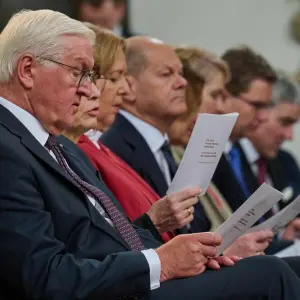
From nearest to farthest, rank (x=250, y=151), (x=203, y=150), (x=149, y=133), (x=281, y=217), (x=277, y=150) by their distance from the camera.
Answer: (x=203, y=150) < (x=281, y=217) < (x=149, y=133) < (x=250, y=151) < (x=277, y=150)

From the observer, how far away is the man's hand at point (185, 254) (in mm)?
2473

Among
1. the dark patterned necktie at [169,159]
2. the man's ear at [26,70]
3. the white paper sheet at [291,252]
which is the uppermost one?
the man's ear at [26,70]

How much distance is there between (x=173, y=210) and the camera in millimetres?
3086

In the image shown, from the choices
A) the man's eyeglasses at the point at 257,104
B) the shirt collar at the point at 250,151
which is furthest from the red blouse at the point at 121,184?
the man's eyeglasses at the point at 257,104

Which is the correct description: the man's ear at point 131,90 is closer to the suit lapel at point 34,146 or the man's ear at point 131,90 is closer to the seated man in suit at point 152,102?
the seated man in suit at point 152,102

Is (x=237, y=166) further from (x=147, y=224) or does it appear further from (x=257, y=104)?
(x=147, y=224)

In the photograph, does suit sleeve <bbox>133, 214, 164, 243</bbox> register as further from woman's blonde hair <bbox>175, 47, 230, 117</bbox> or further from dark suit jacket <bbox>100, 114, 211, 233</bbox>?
woman's blonde hair <bbox>175, 47, 230, 117</bbox>

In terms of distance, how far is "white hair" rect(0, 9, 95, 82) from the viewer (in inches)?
103

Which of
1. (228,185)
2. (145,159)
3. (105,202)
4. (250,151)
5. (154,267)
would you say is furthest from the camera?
(250,151)

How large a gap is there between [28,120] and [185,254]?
0.58 metres

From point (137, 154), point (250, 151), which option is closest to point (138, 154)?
point (137, 154)

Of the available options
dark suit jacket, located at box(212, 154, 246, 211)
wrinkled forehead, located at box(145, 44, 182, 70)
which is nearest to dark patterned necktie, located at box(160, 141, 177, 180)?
wrinkled forehead, located at box(145, 44, 182, 70)

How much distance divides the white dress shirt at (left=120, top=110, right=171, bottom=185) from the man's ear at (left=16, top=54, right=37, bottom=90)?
1288 millimetres

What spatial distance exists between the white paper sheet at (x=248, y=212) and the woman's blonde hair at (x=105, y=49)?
0.85m
